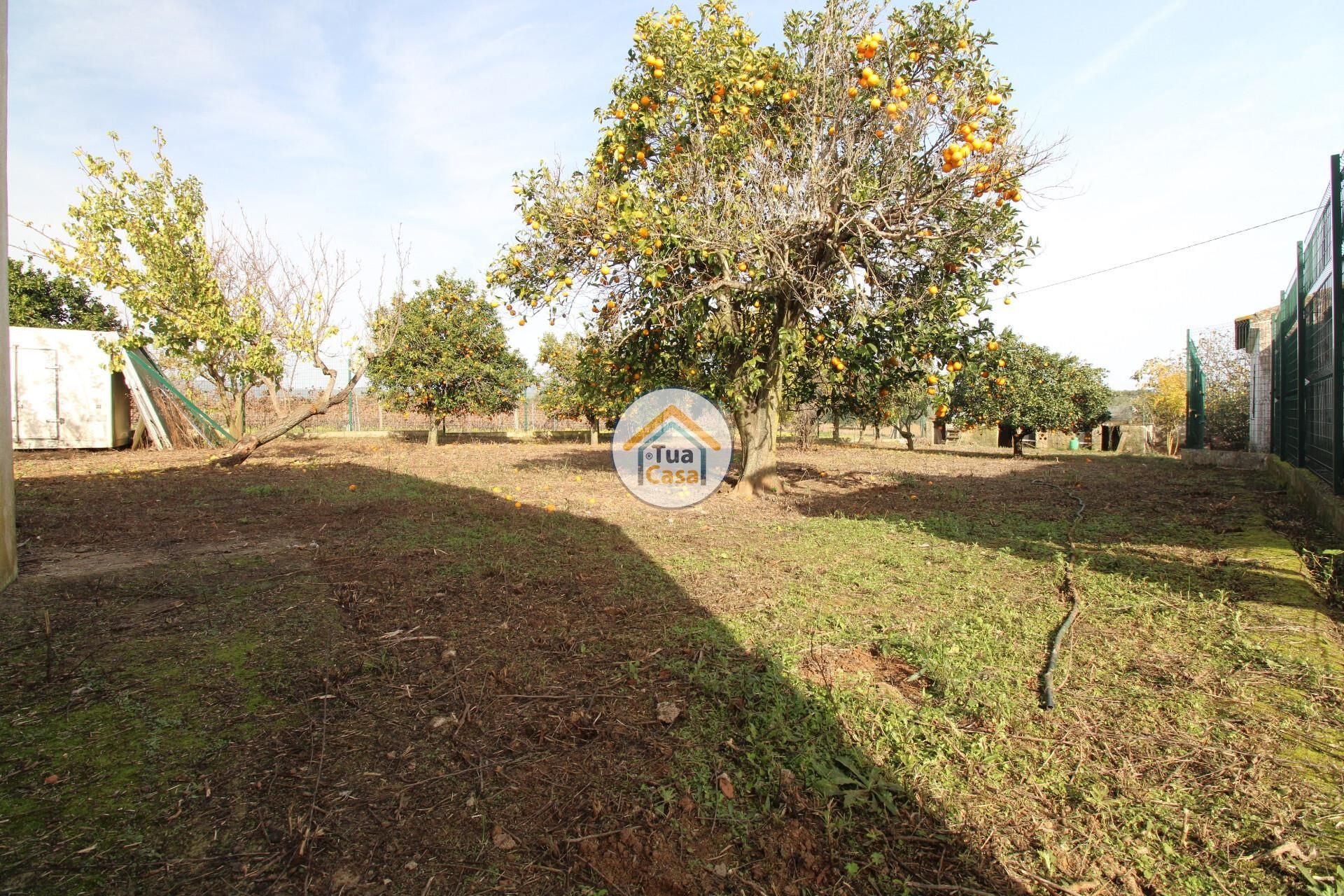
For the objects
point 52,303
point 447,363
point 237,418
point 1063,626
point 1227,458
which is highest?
point 52,303

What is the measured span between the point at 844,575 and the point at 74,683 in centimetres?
414

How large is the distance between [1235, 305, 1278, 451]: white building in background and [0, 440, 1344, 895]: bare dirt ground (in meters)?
8.67

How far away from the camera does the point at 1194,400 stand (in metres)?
12.7

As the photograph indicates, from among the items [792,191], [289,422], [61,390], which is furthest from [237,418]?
[792,191]

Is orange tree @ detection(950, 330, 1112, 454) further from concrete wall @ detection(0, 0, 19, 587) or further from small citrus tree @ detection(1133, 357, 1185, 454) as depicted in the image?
concrete wall @ detection(0, 0, 19, 587)

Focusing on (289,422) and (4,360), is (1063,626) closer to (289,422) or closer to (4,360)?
(4,360)

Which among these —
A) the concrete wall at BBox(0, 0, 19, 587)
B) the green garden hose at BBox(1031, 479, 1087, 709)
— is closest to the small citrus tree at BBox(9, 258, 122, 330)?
the concrete wall at BBox(0, 0, 19, 587)

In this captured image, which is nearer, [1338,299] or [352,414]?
[1338,299]

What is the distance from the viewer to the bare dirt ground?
66.7 inches

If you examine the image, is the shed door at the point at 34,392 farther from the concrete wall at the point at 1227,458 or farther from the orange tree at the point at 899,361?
the concrete wall at the point at 1227,458

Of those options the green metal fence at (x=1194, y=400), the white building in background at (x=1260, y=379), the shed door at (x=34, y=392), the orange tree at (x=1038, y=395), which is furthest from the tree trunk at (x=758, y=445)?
the shed door at (x=34, y=392)

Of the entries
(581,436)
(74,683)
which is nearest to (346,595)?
(74,683)

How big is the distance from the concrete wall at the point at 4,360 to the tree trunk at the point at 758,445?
649 centimetres

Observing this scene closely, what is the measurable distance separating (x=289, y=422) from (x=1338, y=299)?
14.6m
